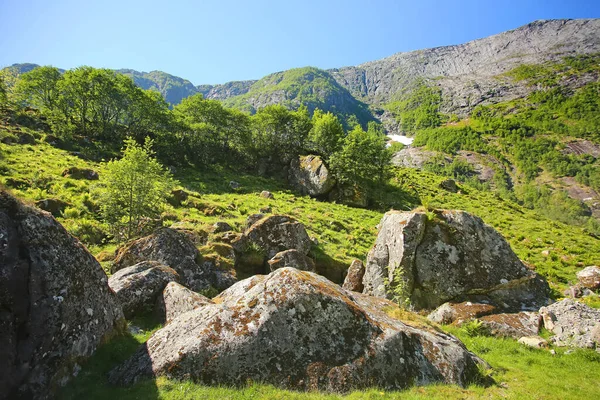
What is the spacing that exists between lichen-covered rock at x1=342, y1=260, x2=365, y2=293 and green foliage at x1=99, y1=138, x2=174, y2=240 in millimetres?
16386

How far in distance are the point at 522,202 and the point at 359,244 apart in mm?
165255

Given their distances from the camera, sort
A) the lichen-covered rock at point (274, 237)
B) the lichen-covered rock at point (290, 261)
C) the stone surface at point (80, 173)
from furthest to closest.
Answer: the stone surface at point (80, 173)
the lichen-covered rock at point (274, 237)
the lichen-covered rock at point (290, 261)

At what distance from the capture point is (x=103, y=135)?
217ft

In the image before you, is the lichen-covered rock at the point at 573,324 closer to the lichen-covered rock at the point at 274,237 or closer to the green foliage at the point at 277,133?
the lichen-covered rock at the point at 274,237

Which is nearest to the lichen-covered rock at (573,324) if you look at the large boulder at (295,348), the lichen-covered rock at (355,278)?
the large boulder at (295,348)

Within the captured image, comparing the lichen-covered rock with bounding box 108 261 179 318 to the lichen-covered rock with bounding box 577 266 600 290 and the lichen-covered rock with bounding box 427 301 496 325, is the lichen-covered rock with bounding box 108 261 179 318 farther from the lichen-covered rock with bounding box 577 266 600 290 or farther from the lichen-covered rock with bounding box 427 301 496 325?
the lichen-covered rock with bounding box 577 266 600 290

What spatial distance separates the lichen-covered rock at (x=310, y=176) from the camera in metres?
59.0

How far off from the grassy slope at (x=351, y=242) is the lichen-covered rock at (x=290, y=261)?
397 cm

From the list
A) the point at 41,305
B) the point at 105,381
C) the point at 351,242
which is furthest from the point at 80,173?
the point at 105,381

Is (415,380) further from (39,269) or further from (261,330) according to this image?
(39,269)

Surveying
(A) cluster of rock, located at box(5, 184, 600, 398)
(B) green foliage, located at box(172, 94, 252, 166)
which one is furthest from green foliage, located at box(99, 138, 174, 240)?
(B) green foliage, located at box(172, 94, 252, 166)

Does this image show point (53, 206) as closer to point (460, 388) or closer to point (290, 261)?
point (290, 261)

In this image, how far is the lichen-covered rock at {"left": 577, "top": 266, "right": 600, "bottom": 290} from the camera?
69.2 ft

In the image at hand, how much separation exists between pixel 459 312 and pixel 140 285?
55.4ft
